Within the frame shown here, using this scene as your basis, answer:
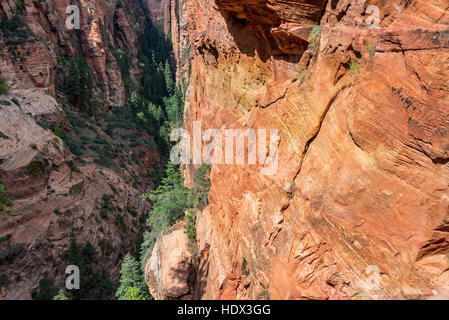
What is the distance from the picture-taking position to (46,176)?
25.0 meters

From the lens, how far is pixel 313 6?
353 inches

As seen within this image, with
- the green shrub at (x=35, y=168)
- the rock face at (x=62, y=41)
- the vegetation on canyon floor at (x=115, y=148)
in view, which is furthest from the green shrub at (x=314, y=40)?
the rock face at (x=62, y=41)

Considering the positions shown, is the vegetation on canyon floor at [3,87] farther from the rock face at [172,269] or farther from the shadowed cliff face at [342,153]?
the shadowed cliff face at [342,153]

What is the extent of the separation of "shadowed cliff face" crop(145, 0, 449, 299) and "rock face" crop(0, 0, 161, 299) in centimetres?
1715

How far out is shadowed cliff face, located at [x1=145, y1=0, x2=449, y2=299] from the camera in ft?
20.0

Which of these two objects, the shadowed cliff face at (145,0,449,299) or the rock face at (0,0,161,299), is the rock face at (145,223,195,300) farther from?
the rock face at (0,0,161,299)

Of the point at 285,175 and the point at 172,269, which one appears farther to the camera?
the point at 172,269

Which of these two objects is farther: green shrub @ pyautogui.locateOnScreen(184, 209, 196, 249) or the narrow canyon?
green shrub @ pyautogui.locateOnScreen(184, 209, 196, 249)

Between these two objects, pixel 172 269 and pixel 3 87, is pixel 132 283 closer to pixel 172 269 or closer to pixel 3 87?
pixel 172 269

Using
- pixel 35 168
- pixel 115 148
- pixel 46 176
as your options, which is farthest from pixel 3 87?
pixel 115 148

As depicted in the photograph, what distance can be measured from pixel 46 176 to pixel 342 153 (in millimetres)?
27255

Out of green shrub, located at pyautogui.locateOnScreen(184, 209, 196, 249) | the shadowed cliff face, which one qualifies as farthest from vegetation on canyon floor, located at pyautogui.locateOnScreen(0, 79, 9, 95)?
the shadowed cliff face

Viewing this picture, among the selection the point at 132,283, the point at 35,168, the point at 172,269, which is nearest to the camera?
the point at 172,269
